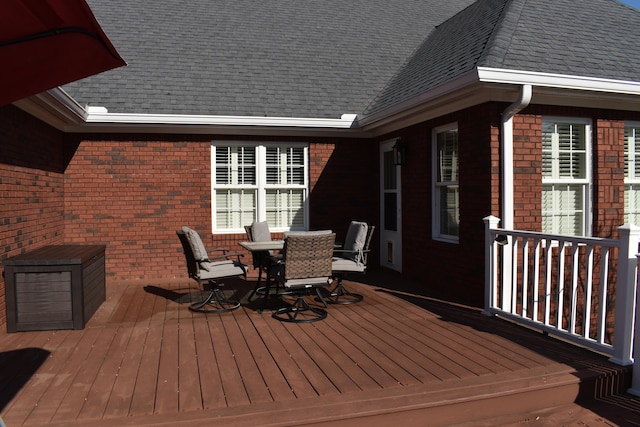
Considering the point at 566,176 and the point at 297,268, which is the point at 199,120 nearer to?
the point at 297,268

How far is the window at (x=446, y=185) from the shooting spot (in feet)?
20.9

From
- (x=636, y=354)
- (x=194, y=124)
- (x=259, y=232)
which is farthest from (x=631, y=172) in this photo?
(x=194, y=124)

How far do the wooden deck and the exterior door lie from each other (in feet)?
9.05

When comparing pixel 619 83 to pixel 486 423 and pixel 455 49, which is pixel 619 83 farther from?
pixel 486 423

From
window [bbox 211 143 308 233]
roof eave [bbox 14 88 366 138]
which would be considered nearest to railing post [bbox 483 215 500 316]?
roof eave [bbox 14 88 366 138]

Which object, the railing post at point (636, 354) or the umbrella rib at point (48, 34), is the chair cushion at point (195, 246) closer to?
the umbrella rib at point (48, 34)

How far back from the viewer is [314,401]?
308cm

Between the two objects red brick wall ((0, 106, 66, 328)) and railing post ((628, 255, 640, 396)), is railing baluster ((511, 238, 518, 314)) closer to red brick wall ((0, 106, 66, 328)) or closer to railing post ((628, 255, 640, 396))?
railing post ((628, 255, 640, 396))

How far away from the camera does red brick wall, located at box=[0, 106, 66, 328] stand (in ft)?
16.8

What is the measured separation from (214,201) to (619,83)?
239 inches

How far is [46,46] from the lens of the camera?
1.81 metres

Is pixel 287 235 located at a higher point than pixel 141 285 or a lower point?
higher

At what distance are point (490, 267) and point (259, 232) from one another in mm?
3539

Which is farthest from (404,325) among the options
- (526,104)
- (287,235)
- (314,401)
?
(526,104)
